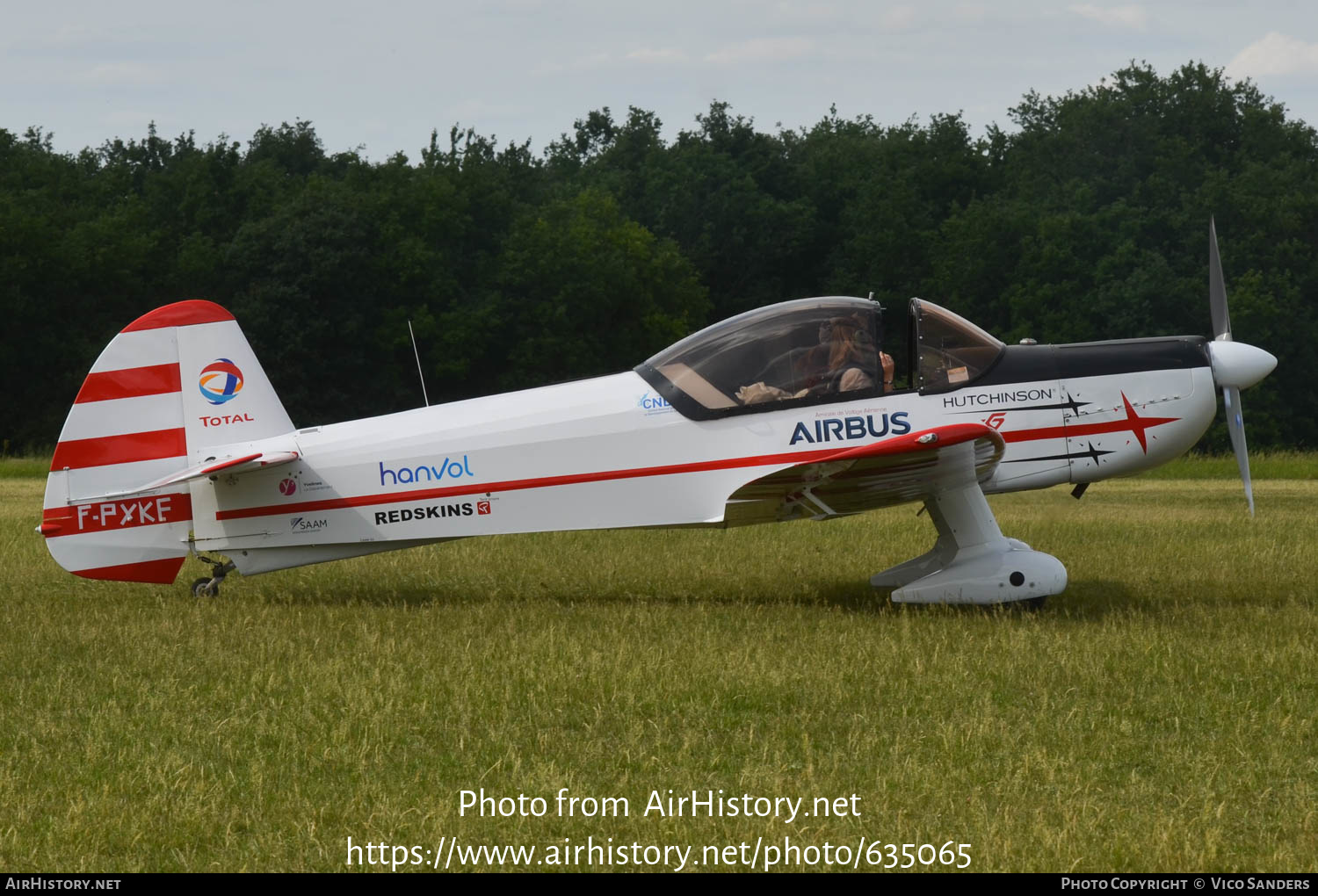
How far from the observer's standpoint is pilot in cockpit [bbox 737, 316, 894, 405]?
876 cm

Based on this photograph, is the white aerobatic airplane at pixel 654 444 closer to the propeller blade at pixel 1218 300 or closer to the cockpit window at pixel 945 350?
the cockpit window at pixel 945 350

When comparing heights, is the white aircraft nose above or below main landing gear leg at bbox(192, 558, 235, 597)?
above

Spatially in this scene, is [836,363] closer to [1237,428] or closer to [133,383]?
[1237,428]

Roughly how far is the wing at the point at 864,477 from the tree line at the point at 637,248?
105 ft

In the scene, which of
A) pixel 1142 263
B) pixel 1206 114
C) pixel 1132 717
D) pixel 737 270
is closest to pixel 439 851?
pixel 1132 717

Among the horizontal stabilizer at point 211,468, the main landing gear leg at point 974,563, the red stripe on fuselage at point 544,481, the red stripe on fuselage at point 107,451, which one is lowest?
the main landing gear leg at point 974,563

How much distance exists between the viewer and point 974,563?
8805 mm

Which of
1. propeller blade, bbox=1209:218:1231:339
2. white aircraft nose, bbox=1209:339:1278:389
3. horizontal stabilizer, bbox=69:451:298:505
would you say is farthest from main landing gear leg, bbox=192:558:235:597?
propeller blade, bbox=1209:218:1231:339

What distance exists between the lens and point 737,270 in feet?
189

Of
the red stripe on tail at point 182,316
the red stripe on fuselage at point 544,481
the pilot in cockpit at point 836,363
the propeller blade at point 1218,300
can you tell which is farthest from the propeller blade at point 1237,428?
the red stripe on tail at point 182,316

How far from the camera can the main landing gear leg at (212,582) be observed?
948 centimetres

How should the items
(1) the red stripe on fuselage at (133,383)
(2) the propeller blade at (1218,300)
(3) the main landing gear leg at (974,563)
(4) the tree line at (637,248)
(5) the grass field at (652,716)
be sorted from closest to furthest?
1. (5) the grass field at (652,716)
2. (3) the main landing gear leg at (974,563)
3. (1) the red stripe on fuselage at (133,383)
4. (2) the propeller blade at (1218,300)
5. (4) the tree line at (637,248)

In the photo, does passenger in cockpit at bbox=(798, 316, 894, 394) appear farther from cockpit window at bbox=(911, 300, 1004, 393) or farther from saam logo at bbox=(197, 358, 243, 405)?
saam logo at bbox=(197, 358, 243, 405)

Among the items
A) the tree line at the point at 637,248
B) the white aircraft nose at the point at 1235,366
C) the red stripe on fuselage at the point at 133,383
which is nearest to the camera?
the white aircraft nose at the point at 1235,366
